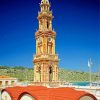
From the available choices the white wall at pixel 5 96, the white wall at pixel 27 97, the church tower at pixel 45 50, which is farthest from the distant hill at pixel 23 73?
the white wall at pixel 27 97

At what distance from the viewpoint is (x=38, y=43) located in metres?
24.9

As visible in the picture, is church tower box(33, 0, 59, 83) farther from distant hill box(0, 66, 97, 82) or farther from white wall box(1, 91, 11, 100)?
distant hill box(0, 66, 97, 82)

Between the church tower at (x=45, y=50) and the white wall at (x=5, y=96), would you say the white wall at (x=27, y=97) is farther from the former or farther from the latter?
the church tower at (x=45, y=50)

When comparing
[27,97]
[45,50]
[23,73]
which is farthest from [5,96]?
[23,73]

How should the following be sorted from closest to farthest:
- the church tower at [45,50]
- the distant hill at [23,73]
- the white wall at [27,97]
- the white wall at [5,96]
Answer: the white wall at [27,97] < the white wall at [5,96] < the church tower at [45,50] < the distant hill at [23,73]

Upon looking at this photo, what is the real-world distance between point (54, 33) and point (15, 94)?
8.99m

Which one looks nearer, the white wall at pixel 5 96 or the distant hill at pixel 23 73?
the white wall at pixel 5 96

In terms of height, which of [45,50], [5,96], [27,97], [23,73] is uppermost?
[45,50]

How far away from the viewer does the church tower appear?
23406 millimetres

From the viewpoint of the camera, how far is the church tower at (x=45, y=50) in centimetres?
Answer: 2341

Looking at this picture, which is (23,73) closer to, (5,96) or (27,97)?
(5,96)

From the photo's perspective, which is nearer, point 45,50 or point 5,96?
point 5,96

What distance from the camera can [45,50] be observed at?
2364 cm

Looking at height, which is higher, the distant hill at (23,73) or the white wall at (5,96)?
the distant hill at (23,73)
